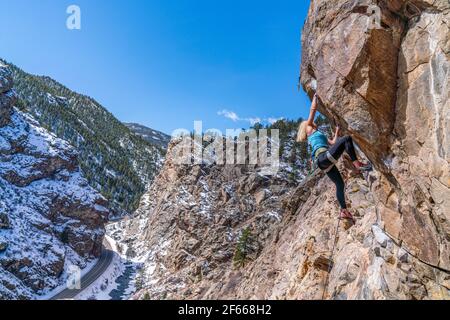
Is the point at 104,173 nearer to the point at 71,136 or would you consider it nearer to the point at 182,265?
the point at 71,136

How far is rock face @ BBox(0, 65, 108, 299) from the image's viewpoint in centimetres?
7562

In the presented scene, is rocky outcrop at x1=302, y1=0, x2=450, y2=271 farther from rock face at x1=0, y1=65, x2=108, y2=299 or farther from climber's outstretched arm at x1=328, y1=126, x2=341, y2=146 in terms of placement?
rock face at x1=0, y1=65, x2=108, y2=299

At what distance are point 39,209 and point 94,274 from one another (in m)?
22.6

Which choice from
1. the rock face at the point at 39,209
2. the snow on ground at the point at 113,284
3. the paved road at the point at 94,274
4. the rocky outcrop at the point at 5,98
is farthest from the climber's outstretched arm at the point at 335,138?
the rocky outcrop at the point at 5,98

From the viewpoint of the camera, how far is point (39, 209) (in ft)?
294

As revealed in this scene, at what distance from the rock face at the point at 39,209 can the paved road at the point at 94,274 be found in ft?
9.29

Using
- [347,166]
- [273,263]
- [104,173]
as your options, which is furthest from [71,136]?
[347,166]

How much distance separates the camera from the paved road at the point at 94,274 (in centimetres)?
7401

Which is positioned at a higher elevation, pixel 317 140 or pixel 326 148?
pixel 317 140

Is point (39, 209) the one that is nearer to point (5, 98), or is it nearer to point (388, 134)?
point (5, 98)

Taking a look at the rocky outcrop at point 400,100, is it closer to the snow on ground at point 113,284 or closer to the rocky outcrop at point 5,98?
the snow on ground at point 113,284

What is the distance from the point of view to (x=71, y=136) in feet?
598

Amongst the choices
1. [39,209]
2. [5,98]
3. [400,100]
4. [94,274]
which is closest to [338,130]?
[400,100]
